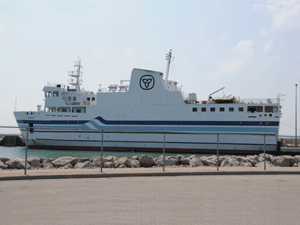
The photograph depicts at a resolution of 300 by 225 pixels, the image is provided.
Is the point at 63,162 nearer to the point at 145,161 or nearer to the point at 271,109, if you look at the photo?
the point at 145,161

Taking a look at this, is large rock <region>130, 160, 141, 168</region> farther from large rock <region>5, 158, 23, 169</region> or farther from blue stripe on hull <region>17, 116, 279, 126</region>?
blue stripe on hull <region>17, 116, 279, 126</region>

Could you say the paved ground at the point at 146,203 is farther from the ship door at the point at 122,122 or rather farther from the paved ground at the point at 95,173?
the ship door at the point at 122,122

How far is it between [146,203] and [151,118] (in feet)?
90.9

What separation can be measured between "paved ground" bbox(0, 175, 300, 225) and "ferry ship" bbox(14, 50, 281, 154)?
22.1 metres

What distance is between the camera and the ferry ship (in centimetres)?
3123

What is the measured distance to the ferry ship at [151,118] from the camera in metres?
31.2

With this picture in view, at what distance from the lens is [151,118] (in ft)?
110

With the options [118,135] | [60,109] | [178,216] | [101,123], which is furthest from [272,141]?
[178,216]

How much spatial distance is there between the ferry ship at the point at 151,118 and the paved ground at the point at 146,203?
22.1 meters

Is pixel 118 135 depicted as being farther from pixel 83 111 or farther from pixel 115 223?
pixel 115 223

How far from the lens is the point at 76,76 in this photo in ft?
138

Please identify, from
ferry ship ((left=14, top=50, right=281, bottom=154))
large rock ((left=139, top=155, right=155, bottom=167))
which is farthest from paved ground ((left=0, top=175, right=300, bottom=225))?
ferry ship ((left=14, top=50, right=281, bottom=154))

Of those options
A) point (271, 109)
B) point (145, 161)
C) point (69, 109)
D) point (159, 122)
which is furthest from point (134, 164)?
point (69, 109)

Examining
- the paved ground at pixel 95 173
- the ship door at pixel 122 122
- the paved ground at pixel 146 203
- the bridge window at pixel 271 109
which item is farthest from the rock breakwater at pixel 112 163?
the ship door at pixel 122 122
